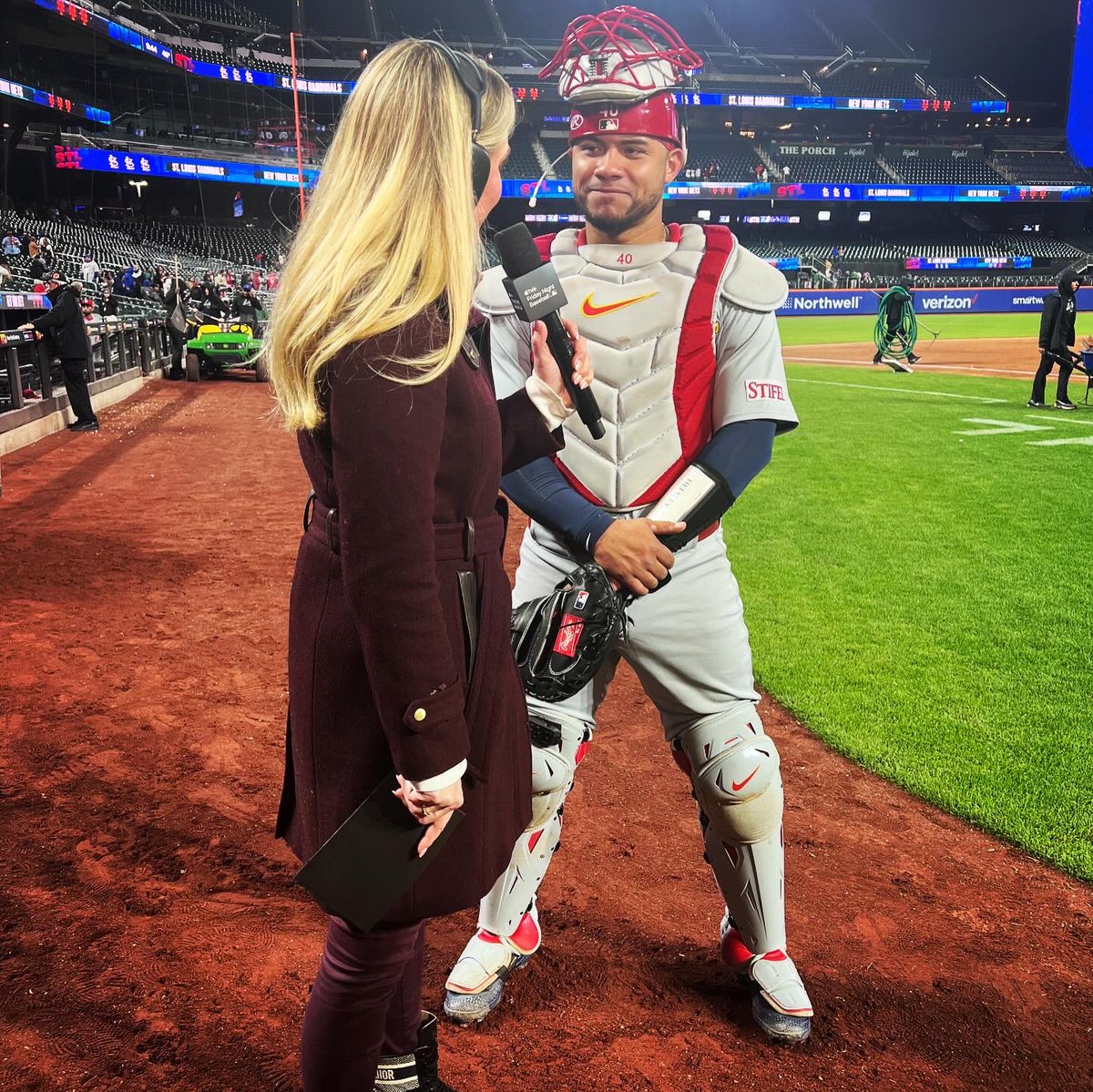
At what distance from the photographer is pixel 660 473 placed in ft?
8.21

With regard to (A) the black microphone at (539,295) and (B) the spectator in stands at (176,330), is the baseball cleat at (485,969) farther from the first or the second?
(B) the spectator in stands at (176,330)

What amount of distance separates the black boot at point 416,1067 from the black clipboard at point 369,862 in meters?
0.50

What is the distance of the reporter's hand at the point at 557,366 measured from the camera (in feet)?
6.58

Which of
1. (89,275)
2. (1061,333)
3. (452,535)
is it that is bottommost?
(1061,333)

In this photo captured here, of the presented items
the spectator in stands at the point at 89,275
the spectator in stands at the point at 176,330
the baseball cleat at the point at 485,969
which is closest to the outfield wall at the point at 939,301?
the spectator in stands at the point at 176,330

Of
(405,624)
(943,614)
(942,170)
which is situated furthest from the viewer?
(942,170)

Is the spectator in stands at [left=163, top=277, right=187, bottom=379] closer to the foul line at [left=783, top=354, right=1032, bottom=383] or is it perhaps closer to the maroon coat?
the foul line at [left=783, top=354, right=1032, bottom=383]

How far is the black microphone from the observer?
77.9 inches

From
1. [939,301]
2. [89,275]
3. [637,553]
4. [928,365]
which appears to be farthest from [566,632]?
[939,301]

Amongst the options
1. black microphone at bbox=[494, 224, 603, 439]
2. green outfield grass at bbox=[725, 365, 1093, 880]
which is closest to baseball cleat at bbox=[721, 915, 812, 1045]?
green outfield grass at bbox=[725, 365, 1093, 880]

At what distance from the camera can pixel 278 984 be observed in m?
2.54

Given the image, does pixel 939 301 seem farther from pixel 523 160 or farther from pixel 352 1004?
pixel 352 1004

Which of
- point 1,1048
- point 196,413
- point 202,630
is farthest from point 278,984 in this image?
point 196,413

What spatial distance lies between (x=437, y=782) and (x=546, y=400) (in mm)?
859
